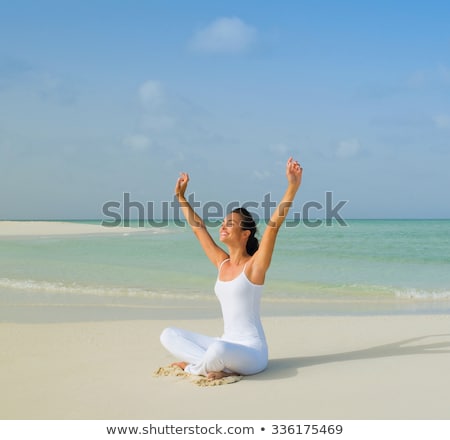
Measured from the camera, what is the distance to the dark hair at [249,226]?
5629 millimetres

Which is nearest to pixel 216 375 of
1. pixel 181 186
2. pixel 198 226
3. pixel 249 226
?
pixel 249 226

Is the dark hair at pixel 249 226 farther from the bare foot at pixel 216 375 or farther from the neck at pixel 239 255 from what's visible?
the bare foot at pixel 216 375

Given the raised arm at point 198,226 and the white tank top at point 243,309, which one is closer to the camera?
the white tank top at point 243,309

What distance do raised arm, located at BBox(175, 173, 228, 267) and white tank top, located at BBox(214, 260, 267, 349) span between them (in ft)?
1.35

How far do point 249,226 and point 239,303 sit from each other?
29.9 inches

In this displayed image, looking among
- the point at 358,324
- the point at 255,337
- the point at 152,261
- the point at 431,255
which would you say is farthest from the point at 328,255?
the point at 255,337

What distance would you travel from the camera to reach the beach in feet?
15.4

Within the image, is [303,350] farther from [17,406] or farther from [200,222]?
[17,406]

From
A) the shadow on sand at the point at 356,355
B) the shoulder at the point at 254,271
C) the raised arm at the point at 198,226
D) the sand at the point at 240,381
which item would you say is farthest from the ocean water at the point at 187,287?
the shoulder at the point at 254,271

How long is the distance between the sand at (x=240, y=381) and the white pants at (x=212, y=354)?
0.49 feet

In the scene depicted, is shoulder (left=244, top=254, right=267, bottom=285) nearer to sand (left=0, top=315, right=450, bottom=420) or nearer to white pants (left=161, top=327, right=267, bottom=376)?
white pants (left=161, top=327, right=267, bottom=376)

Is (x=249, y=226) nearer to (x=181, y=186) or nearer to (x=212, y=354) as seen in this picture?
(x=181, y=186)

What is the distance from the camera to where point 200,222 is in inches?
242

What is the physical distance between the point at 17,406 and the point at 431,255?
2283 centimetres
